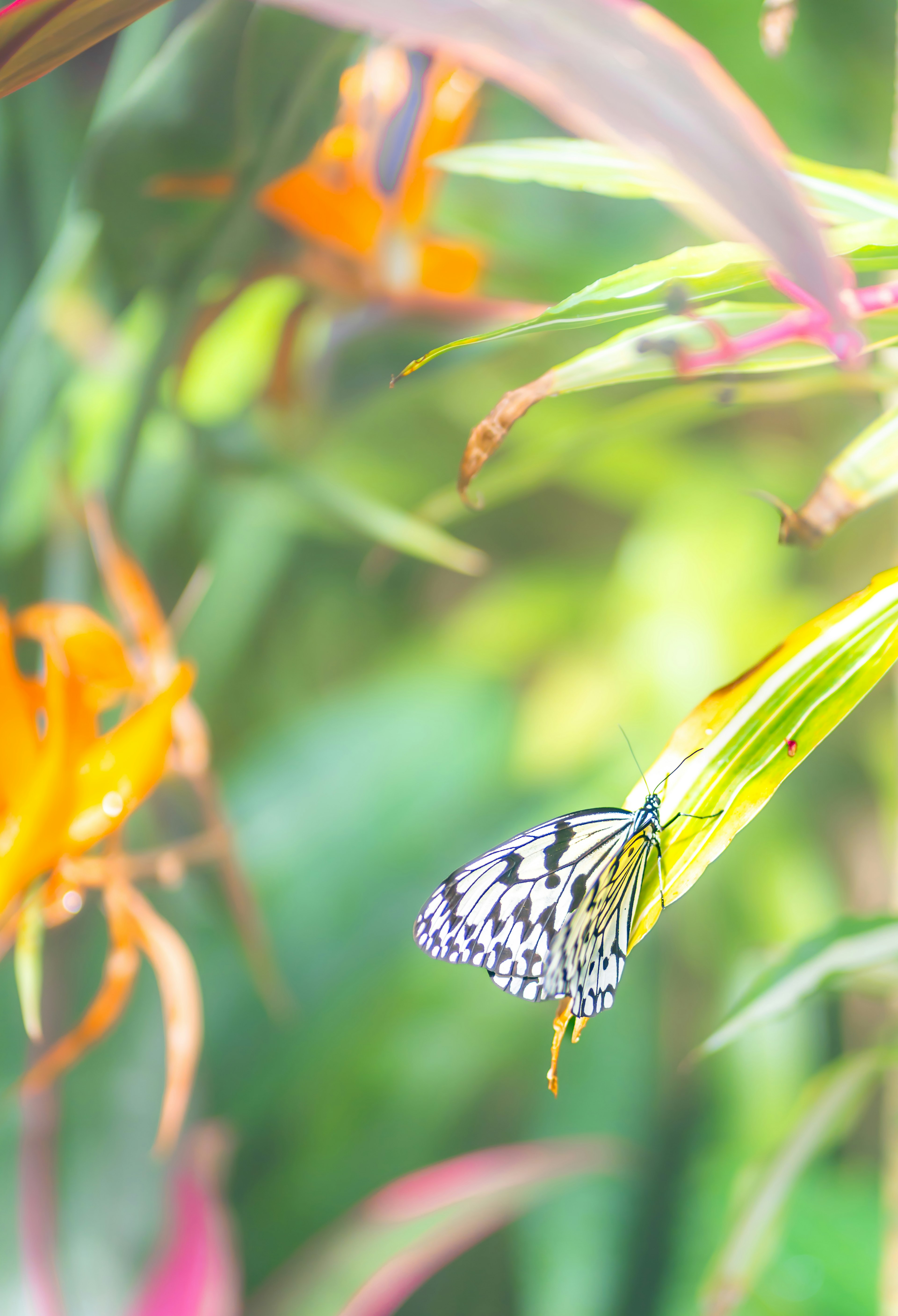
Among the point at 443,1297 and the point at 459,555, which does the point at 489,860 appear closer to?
the point at 459,555

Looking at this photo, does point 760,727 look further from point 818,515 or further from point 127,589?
point 127,589

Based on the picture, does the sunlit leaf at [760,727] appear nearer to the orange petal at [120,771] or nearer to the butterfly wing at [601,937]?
the butterfly wing at [601,937]

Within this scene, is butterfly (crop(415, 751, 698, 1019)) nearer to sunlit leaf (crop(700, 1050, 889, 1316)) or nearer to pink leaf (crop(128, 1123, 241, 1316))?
sunlit leaf (crop(700, 1050, 889, 1316))

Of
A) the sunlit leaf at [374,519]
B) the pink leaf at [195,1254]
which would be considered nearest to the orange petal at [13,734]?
the sunlit leaf at [374,519]

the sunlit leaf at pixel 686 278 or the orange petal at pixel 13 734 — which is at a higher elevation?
the orange petal at pixel 13 734

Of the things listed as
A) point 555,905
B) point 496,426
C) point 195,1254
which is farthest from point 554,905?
point 195,1254

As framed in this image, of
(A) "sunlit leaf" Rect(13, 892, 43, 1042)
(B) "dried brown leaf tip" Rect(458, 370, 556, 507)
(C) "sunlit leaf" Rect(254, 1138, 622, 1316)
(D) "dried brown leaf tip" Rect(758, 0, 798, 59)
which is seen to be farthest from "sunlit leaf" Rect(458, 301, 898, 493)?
(C) "sunlit leaf" Rect(254, 1138, 622, 1316)

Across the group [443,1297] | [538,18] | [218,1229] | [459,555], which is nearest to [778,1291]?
[443,1297]
